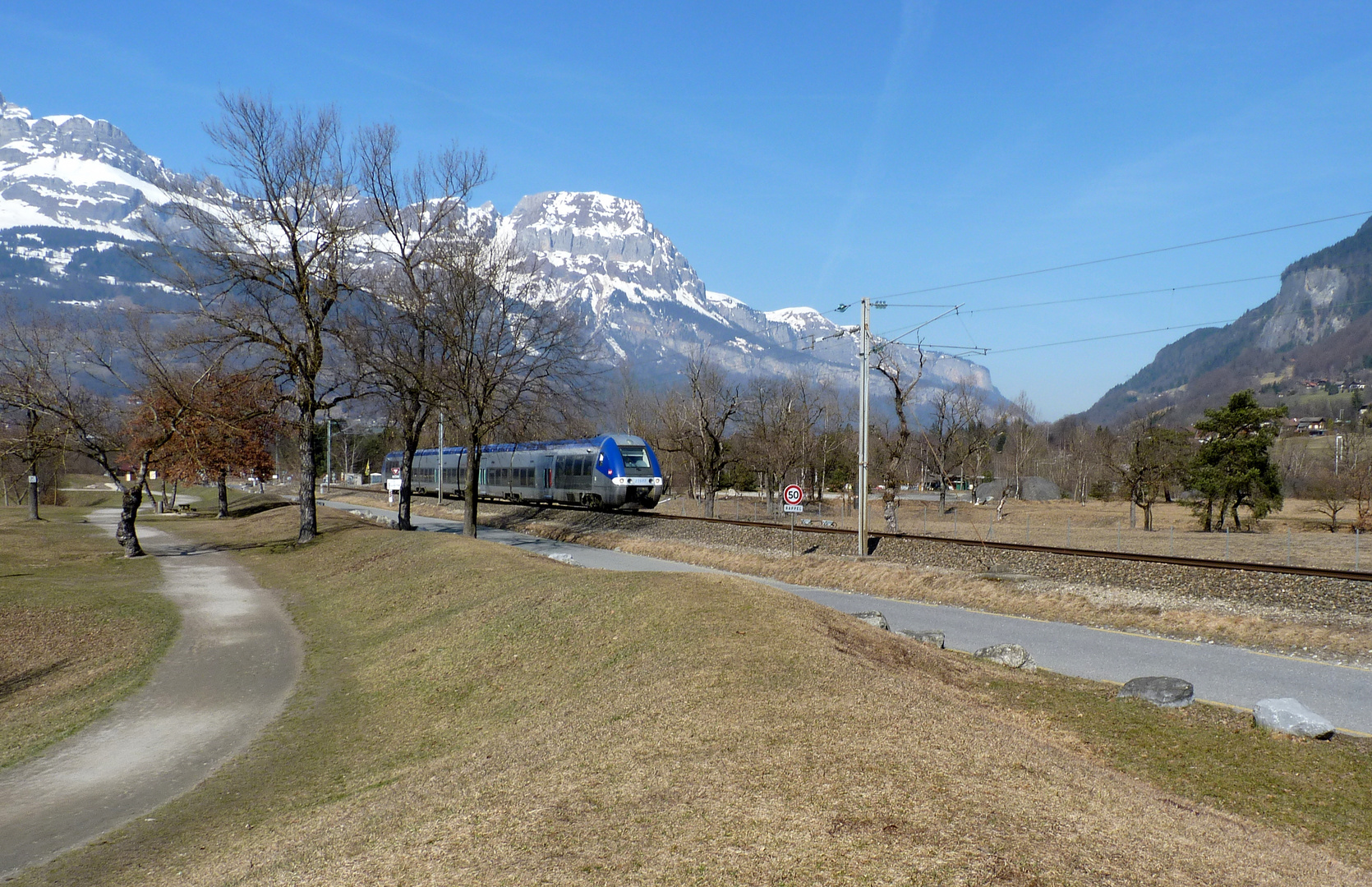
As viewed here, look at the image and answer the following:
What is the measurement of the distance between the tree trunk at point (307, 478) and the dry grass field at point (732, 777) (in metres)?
20.1

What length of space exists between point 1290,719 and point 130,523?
33008mm

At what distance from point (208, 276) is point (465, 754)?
2747 cm

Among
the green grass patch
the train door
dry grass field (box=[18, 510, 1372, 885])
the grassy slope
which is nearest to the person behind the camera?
dry grass field (box=[18, 510, 1372, 885])

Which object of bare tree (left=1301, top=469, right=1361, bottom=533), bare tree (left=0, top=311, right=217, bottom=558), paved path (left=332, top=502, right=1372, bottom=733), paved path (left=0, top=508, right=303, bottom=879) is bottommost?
paved path (left=0, top=508, right=303, bottom=879)

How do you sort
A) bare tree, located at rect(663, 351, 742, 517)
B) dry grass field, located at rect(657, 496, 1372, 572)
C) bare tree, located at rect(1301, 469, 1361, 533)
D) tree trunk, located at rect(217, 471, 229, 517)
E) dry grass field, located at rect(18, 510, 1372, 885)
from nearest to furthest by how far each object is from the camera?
dry grass field, located at rect(18, 510, 1372, 885)
dry grass field, located at rect(657, 496, 1372, 572)
bare tree, located at rect(1301, 469, 1361, 533)
tree trunk, located at rect(217, 471, 229, 517)
bare tree, located at rect(663, 351, 742, 517)

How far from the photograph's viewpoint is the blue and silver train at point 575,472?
43.7m

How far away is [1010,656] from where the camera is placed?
13961 millimetres

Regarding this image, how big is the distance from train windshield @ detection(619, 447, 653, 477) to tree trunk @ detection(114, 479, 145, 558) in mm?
21722

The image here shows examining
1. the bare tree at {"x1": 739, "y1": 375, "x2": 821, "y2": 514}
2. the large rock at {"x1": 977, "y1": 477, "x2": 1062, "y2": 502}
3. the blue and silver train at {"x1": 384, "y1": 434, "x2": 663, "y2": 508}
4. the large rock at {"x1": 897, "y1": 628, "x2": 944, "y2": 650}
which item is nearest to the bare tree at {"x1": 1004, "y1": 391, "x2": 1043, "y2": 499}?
the large rock at {"x1": 977, "y1": 477, "x2": 1062, "y2": 502}

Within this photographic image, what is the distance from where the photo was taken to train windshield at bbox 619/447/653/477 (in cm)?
4369

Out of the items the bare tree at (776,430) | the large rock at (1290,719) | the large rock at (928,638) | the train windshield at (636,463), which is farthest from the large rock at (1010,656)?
the bare tree at (776,430)

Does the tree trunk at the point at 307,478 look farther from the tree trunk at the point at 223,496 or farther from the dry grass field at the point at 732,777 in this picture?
the tree trunk at the point at 223,496

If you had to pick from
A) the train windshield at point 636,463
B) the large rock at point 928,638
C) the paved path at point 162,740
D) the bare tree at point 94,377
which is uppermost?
the bare tree at point 94,377

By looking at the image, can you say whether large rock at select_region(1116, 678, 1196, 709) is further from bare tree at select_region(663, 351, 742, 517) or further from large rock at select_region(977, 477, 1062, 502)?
large rock at select_region(977, 477, 1062, 502)
